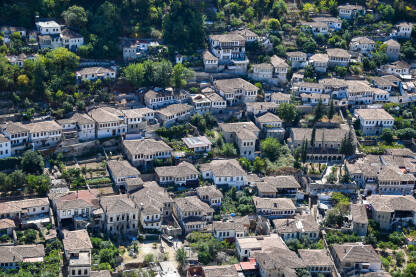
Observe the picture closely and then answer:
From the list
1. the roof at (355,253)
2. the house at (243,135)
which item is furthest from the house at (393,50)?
the roof at (355,253)

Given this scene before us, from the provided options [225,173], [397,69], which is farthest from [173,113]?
[397,69]

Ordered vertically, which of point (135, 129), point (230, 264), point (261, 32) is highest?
point (261, 32)

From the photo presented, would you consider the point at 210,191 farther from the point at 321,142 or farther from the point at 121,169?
the point at 321,142

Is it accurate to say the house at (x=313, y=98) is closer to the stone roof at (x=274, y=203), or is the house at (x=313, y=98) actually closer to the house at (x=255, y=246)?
the stone roof at (x=274, y=203)

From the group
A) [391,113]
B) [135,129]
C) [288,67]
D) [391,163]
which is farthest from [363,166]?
[135,129]

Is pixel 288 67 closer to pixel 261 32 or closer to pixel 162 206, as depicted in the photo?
pixel 261 32

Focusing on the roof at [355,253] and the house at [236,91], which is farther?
the house at [236,91]
